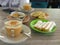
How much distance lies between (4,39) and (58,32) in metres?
0.39

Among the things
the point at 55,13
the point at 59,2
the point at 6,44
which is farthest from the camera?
the point at 59,2

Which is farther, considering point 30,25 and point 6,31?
point 30,25

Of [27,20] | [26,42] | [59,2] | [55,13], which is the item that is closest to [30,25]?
[27,20]

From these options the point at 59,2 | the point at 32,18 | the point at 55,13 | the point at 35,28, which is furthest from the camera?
the point at 59,2

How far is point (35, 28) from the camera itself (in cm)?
103

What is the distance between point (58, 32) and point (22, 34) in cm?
27

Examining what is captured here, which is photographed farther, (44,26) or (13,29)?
(44,26)

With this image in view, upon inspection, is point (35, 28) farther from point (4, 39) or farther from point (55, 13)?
point (55, 13)

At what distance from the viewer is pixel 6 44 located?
878 millimetres

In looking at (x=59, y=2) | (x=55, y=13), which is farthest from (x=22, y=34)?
(x=59, y=2)

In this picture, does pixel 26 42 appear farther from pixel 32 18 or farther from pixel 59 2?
pixel 59 2

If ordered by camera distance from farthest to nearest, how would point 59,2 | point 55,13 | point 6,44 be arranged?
point 59,2, point 55,13, point 6,44

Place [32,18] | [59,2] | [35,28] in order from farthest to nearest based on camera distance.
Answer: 1. [59,2]
2. [32,18]
3. [35,28]

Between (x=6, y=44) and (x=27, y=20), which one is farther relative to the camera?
(x=27, y=20)
